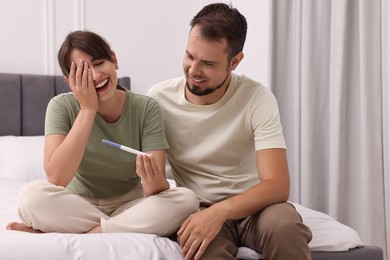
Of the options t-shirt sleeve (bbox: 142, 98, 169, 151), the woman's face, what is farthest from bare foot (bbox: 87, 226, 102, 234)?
the woman's face

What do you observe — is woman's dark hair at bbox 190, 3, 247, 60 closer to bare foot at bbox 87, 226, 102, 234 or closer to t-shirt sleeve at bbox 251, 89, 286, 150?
t-shirt sleeve at bbox 251, 89, 286, 150

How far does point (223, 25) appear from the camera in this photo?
181cm

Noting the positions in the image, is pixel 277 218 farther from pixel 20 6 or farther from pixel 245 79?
pixel 20 6

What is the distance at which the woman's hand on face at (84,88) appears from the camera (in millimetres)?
1682

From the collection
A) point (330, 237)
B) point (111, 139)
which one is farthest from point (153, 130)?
point (330, 237)

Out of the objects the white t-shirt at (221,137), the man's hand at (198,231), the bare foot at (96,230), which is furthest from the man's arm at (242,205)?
the bare foot at (96,230)

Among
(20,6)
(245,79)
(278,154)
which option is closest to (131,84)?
(20,6)

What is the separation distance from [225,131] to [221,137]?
0.02 meters

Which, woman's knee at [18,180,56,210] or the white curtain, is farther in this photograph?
the white curtain

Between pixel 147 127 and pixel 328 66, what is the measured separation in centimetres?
142

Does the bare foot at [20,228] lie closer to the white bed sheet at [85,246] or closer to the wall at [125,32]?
the white bed sheet at [85,246]

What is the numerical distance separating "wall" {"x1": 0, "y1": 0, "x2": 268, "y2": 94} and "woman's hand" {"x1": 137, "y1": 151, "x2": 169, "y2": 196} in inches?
72.9

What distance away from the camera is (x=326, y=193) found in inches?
115

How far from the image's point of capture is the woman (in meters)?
1.55
